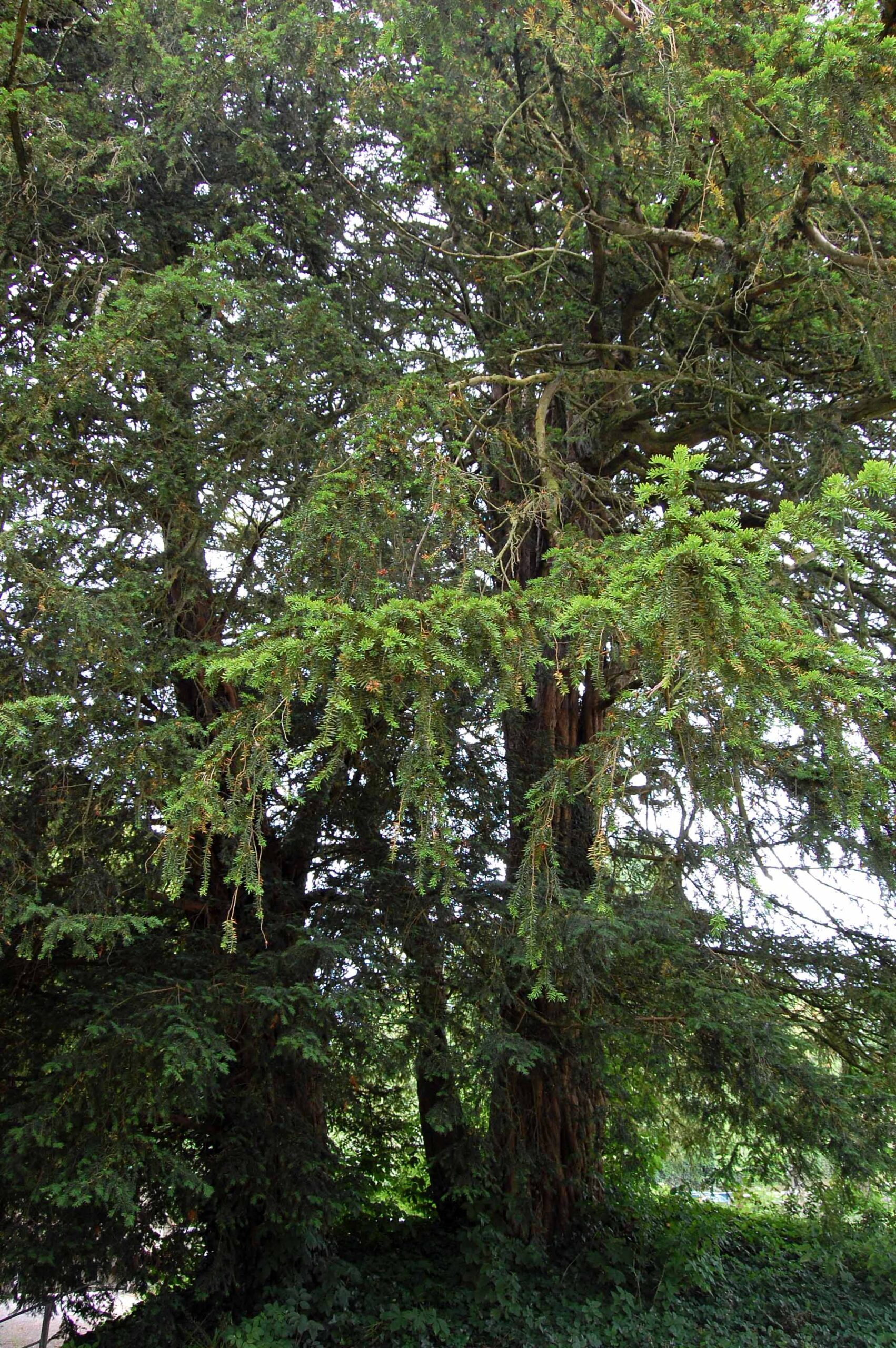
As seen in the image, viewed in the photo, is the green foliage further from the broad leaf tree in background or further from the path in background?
the path in background

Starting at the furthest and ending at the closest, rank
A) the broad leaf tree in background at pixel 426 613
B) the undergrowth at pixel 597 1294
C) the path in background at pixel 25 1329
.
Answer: the path in background at pixel 25 1329 → the undergrowth at pixel 597 1294 → the broad leaf tree in background at pixel 426 613

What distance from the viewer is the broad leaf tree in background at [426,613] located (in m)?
3.49

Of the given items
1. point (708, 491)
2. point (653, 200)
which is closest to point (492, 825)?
point (708, 491)

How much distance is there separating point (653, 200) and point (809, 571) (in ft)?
8.41

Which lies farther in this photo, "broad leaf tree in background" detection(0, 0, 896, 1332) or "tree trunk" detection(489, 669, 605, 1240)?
"tree trunk" detection(489, 669, 605, 1240)

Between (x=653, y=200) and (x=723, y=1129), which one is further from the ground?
(x=653, y=200)

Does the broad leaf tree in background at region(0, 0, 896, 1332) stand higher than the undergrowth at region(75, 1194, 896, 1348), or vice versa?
the broad leaf tree in background at region(0, 0, 896, 1332)

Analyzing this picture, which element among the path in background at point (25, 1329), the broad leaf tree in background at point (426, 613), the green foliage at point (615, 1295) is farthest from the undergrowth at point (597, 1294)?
the path in background at point (25, 1329)

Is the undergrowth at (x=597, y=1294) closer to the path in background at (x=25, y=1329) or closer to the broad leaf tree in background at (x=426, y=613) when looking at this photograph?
the broad leaf tree in background at (x=426, y=613)

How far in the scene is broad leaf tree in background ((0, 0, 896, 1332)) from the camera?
3.49 metres

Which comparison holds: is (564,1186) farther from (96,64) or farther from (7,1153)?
(96,64)

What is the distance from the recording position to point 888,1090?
539cm

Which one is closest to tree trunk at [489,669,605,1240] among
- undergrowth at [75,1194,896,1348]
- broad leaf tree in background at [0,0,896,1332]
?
broad leaf tree in background at [0,0,896,1332]

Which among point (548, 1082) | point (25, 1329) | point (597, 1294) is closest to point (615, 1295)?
point (597, 1294)
